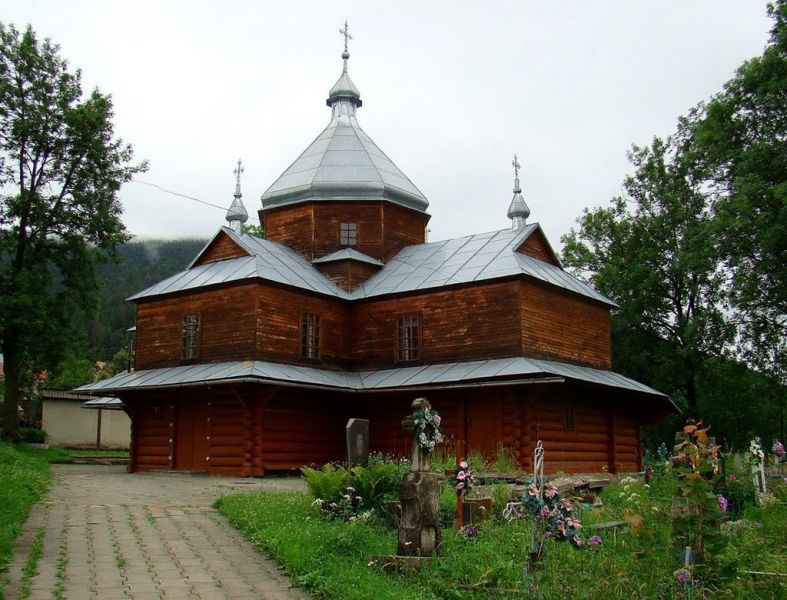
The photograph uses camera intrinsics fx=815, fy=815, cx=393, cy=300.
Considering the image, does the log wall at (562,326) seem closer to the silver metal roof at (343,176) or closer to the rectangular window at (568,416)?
the rectangular window at (568,416)

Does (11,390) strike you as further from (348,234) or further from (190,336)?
(348,234)

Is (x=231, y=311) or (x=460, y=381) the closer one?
(x=460, y=381)

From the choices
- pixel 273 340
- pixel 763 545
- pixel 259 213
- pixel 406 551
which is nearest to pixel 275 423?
pixel 273 340

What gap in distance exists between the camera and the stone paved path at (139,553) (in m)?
7.27

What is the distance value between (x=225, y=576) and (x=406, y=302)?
1457 centimetres

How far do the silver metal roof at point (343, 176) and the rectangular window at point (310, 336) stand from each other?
15.5 ft

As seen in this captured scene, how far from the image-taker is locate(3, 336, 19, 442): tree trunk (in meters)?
25.2

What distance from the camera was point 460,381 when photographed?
19.2 meters

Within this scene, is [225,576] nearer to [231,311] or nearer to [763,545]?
[763,545]

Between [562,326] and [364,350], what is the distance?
5448 mm

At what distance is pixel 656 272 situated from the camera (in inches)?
1193

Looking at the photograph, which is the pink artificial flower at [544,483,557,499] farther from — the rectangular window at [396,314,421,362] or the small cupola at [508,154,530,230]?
the small cupola at [508,154,530,230]

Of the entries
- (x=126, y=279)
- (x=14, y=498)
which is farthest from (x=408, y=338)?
(x=126, y=279)

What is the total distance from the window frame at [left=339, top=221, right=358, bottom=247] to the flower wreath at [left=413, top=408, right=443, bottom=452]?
53.3 ft
